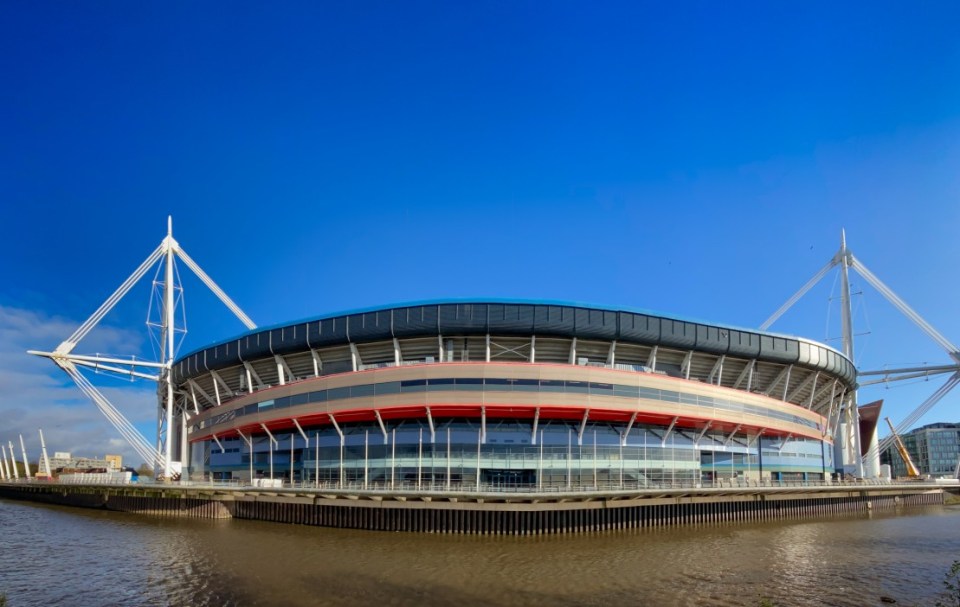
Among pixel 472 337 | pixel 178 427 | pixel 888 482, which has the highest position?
pixel 472 337

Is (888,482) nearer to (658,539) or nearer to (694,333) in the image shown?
(694,333)

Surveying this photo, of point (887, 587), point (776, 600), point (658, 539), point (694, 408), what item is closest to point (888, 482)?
point (694, 408)

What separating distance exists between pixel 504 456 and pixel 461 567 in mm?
22261

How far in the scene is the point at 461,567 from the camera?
3262cm

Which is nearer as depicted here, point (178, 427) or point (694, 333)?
point (694, 333)

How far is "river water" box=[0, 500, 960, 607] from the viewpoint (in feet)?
90.5

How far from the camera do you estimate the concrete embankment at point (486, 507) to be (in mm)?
43688

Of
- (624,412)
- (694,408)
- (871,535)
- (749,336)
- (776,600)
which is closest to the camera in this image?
(776,600)

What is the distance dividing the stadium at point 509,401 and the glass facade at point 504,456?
133 millimetres

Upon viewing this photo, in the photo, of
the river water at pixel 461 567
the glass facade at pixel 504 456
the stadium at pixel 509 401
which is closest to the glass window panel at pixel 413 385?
the stadium at pixel 509 401

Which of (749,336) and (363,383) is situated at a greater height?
(749,336)

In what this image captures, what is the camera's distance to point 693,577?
3136 cm

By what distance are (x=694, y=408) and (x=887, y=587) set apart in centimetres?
3083

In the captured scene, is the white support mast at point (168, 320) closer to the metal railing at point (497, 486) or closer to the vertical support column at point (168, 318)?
the vertical support column at point (168, 318)
